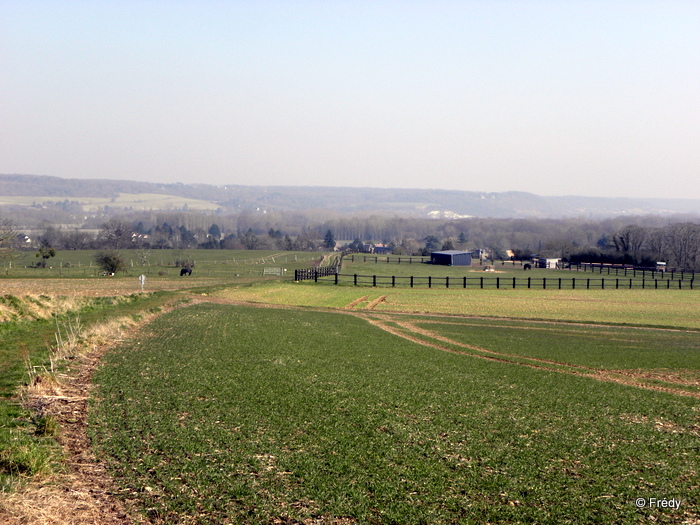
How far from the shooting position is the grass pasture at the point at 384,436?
306 inches

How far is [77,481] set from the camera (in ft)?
26.3

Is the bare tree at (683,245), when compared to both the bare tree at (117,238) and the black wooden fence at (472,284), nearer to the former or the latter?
the black wooden fence at (472,284)

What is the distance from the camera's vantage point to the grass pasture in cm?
776

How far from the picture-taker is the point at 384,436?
413 inches

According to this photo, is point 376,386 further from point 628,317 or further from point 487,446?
point 628,317

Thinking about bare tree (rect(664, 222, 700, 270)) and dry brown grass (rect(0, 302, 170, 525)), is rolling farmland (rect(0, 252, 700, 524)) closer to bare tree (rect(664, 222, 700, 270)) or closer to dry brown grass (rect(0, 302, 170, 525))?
dry brown grass (rect(0, 302, 170, 525))

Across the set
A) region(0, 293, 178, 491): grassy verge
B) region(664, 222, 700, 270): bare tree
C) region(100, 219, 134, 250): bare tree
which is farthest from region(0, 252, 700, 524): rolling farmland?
region(100, 219, 134, 250): bare tree

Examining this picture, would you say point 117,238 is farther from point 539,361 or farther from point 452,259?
point 539,361

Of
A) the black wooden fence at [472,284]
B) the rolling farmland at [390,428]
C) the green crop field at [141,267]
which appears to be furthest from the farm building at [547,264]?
the rolling farmland at [390,428]

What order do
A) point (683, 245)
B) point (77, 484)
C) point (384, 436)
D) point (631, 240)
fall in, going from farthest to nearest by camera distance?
1. point (631, 240)
2. point (683, 245)
3. point (384, 436)
4. point (77, 484)

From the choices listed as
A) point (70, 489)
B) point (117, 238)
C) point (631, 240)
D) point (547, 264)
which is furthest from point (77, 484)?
point (631, 240)

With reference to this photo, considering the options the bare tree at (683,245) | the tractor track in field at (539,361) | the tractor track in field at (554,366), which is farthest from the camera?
the bare tree at (683,245)

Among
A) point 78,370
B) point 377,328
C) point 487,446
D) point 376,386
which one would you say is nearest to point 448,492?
point 487,446

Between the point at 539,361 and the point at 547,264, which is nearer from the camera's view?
the point at 539,361
